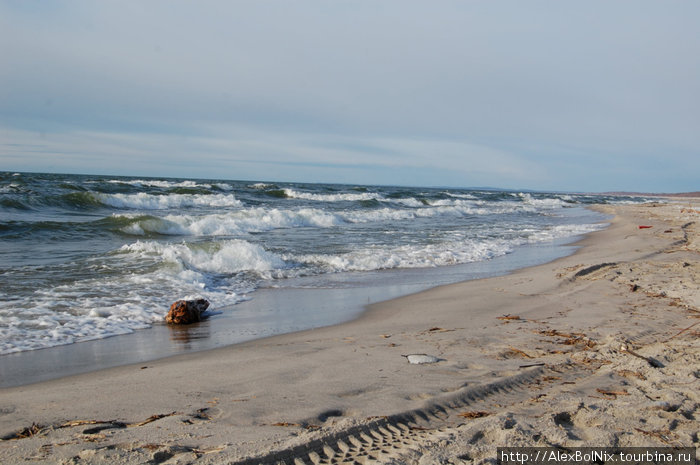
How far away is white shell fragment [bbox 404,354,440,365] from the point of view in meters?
3.55

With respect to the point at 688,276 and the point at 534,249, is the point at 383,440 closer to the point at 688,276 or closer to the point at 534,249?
the point at 688,276

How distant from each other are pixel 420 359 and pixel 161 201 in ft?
75.5

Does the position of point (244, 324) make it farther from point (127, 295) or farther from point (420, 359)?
point (420, 359)

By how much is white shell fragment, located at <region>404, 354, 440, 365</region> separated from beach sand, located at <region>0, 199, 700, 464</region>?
0.16 ft

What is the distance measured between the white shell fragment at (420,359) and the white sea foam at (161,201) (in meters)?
21.1

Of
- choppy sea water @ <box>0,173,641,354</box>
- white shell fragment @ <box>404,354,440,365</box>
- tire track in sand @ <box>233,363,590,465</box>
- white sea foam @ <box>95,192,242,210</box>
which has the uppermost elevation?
white sea foam @ <box>95,192,242,210</box>

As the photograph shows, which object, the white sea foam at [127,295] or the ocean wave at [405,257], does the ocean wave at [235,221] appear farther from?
the ocean wave at [405,257]

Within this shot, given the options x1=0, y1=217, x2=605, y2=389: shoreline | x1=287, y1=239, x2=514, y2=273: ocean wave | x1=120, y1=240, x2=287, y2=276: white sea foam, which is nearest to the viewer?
x1=0, y1=217, x2=605, y2=389: shoreline

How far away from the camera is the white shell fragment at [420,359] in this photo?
3.55 m

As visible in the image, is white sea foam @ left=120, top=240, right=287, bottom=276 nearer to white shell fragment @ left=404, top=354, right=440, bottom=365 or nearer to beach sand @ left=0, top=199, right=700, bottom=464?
beach sand @ left=0, top=199, right=700, bottom=464

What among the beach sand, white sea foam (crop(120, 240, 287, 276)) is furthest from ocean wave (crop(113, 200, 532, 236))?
the beach sand

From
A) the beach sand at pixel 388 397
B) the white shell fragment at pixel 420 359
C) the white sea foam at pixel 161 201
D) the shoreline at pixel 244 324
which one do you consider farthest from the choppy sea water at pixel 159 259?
the white sea foam at pixel 161 201

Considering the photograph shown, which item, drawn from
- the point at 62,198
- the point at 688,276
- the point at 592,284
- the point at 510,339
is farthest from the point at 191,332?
the point at 62,198

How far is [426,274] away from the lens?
875 cm
